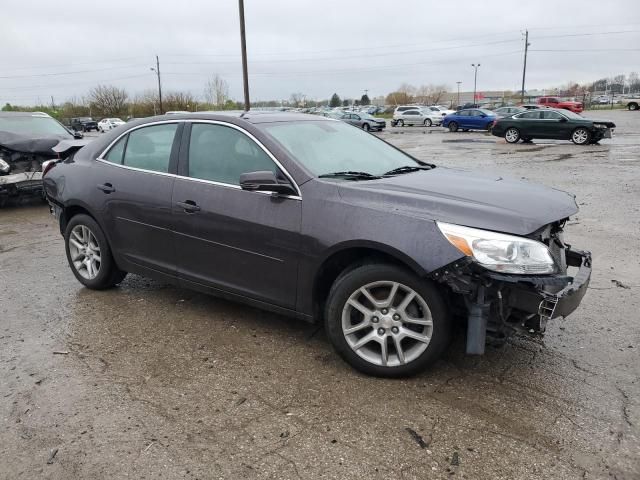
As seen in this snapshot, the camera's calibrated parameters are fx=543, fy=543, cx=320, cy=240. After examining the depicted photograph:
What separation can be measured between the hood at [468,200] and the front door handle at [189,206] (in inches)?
46.2

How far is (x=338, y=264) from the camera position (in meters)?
3.56

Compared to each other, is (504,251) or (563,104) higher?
(563,104)

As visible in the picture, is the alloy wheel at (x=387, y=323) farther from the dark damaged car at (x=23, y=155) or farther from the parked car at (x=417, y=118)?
the parked car at (x=417, y=118)

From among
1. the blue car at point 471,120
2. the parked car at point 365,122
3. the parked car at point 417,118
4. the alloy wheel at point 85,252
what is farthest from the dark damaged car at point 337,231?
the parked car at point 417,118

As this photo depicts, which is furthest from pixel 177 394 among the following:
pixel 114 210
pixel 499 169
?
pixel 499 169

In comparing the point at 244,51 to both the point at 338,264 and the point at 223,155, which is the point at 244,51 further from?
the point at 338,264

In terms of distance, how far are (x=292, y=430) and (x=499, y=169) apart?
42.5 ft

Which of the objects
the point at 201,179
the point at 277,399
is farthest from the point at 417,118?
the point at 277,399

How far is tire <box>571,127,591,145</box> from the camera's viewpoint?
850 inches

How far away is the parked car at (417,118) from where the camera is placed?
43750mm

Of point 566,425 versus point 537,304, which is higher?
point 537,304

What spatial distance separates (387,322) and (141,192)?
235 cm

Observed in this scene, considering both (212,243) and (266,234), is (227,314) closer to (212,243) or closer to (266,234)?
(212,243)

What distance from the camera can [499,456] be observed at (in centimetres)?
266
